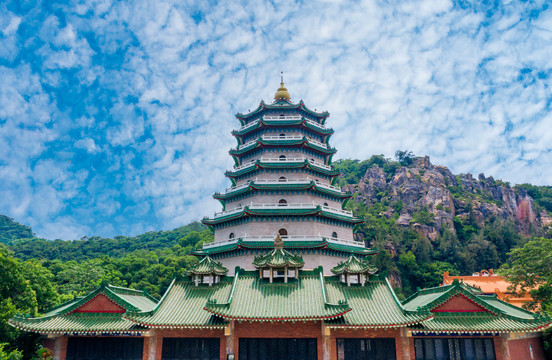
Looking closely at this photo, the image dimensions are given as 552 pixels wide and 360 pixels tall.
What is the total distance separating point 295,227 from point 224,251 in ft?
20.1

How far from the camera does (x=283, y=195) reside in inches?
1326

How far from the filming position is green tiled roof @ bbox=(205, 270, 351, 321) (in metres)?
20.4

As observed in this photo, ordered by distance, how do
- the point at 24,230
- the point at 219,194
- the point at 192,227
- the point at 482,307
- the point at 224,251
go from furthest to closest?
1. the point at 24,230
2. the point at 192,227
3. the point at 219,194
4. the point at 224,251
5. the point at 482,307

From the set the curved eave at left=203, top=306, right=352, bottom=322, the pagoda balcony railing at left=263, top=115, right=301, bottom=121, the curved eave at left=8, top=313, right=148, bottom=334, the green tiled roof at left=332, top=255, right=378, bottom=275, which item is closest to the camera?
the curved eave at left=203, top=306, right=352, bottom=322

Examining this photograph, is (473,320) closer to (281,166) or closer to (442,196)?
(281,166)

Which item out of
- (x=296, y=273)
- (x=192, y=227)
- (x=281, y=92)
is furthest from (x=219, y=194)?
(x=192, y=227)

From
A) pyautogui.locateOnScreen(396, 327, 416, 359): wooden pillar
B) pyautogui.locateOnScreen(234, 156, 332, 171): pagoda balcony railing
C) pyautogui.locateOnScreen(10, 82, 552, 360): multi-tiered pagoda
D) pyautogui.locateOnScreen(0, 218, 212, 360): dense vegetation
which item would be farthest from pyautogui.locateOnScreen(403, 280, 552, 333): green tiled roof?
pyautogui.locateOnScreen(234, 156, 332, 171): pagoda balcony railing

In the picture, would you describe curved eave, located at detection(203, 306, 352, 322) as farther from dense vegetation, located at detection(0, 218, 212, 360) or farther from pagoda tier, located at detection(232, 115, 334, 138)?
pagoda tier, located at detection(232, 115, 334, 138)

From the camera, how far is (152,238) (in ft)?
444

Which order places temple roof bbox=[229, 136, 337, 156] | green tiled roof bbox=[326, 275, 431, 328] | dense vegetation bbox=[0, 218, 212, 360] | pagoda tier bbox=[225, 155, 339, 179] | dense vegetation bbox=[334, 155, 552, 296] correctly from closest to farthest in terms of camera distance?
green tiled roof bbox=[326, 275, 431, 328], dense vegetation bbox=[0, 218, 212, 360], pagoda tier bbox=[225, 155, 339, 179], temple roof bbox=[229, 136, 337, 156], dense vegetation bbox=[334, 155, 552, 296]

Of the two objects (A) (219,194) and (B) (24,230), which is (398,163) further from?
(B) (24,230)

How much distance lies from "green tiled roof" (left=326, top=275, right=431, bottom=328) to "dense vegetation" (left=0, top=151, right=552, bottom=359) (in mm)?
14831

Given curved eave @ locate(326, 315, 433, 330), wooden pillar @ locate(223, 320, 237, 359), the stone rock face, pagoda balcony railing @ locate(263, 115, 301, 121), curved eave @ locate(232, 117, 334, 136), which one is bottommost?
wooden pillar @ locate(223, 320, 237, 359)

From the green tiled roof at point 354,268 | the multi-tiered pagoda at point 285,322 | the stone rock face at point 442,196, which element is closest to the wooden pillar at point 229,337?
the multi-tiered pagoda at point 285,322
